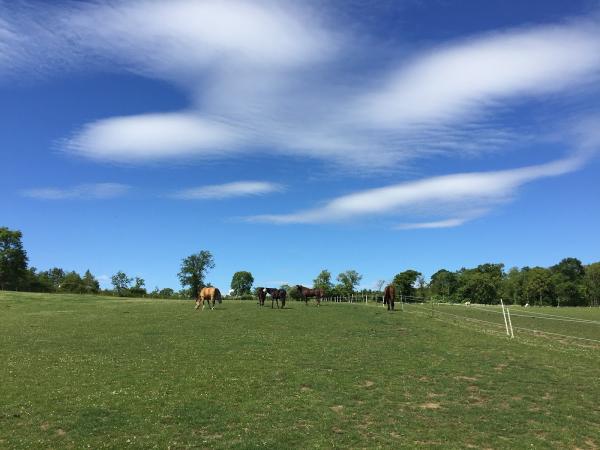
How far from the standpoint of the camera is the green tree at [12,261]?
122m

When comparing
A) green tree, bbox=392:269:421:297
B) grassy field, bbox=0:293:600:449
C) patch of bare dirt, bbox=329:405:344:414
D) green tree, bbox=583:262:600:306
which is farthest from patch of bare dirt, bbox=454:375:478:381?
green tree, bbox=583:262:600:306

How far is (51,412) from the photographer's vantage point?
13.5 meters

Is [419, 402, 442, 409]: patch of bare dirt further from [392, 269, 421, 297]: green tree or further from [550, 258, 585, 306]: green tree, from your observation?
[550, 258, 585, 306]: green tree

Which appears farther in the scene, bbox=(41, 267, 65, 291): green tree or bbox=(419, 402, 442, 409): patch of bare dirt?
bbox=(41, 267, 65, 291): green tree

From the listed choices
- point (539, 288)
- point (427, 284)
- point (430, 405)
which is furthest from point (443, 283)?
point (430, 405)

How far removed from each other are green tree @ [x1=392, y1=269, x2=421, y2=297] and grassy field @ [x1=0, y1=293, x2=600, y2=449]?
13414 cm

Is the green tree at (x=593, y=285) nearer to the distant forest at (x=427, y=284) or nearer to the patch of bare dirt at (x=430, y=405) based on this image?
the distant forest at (x=427, y=284)

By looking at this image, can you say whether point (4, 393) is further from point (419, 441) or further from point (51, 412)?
point (419, 441)

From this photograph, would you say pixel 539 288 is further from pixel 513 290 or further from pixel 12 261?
pixel 12 261

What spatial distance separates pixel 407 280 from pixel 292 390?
499ft

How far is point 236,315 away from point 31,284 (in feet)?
401

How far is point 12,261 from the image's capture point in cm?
12369

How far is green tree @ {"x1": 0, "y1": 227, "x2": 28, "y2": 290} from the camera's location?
122 m

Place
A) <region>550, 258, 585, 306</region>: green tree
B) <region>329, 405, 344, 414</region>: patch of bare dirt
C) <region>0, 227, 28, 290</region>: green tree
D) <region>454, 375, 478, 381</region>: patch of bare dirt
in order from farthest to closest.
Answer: <region>550, 258, 585, 306</region>: green tree
<region>0, 227, 28, 290</region>: green tree
<region>454, 375, 478, 381</region>: patch of bare dirt
<region>329, 405, 344, 414</region>: patch of bare dirt
